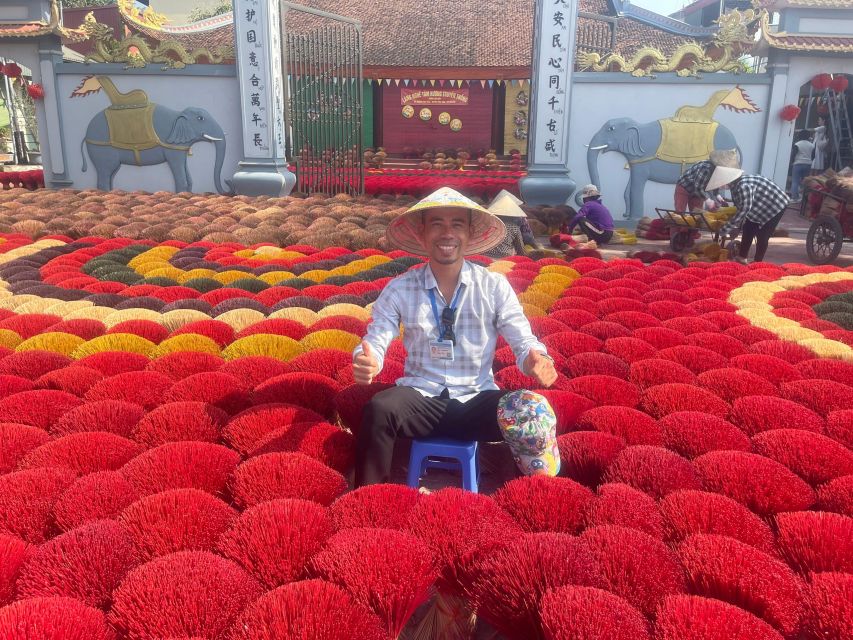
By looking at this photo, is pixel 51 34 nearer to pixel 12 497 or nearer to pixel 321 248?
pixel 321 248

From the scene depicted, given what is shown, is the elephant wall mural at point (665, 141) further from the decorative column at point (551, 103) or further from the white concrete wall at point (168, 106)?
the white concrete wall at point (168, 106)

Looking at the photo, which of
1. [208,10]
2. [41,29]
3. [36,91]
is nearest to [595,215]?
[36,91]

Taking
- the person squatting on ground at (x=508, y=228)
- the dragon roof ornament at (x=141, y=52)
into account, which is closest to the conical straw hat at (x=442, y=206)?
the person squatting on ground at (x=508, y=228)

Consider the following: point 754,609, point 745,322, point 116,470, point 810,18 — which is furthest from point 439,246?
point 810,18

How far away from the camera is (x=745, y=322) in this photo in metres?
2.63

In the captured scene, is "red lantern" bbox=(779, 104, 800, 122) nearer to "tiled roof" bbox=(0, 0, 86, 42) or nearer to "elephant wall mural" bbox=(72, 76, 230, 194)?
"elephant wall mural" bbox=(72, 76, 230, 194)

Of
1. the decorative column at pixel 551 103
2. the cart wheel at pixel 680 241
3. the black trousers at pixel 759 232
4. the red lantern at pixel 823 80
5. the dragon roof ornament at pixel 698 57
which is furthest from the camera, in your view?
the red lantern at pixel 823 80

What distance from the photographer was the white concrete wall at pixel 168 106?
784 cm

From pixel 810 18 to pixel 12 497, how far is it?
883cm

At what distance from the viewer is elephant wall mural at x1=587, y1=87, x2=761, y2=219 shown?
7.29m

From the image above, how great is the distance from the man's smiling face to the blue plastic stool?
436 mm

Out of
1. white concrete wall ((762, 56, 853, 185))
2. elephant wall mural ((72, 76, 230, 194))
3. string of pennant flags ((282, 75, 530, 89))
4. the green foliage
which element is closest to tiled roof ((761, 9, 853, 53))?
white concrete wall ((762, 56, 853, 185))

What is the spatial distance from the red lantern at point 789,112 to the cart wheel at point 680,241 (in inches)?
115

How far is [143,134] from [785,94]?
24.4 feet
